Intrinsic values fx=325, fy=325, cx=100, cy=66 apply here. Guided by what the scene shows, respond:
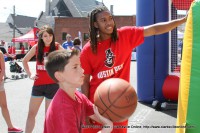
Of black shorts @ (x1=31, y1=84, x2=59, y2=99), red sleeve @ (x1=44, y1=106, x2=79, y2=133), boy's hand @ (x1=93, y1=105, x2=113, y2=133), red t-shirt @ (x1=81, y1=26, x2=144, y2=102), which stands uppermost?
red t-shirt @ (x1=81, y1=26, x2=144, y2=102)

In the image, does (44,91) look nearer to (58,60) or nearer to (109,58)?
(109,58)

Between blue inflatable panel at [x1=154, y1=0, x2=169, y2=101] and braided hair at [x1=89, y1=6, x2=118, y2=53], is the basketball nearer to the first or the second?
braided hair at [x1=89, y1=6, x2=118, y2=53]

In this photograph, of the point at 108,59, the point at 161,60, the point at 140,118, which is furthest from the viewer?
the point at 161,60

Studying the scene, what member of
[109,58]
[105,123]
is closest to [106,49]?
[109,58]

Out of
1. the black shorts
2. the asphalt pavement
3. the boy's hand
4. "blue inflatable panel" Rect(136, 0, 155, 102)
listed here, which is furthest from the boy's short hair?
"blue inflatable panel" Rect(136, 0, 155, 102)

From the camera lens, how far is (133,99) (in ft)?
8.32

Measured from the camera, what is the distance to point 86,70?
10.1 ft

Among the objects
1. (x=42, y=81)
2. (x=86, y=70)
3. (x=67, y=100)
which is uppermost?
(x=86, y=70)

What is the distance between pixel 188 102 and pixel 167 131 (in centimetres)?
302

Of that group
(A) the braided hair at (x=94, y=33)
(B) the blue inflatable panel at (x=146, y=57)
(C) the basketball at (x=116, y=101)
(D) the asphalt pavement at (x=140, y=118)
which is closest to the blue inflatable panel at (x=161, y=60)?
(B) the blue inflatable panel at (x=146, y=57)

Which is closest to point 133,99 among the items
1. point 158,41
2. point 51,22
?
point 158,41

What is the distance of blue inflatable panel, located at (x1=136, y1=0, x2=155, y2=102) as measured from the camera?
7.47 metres

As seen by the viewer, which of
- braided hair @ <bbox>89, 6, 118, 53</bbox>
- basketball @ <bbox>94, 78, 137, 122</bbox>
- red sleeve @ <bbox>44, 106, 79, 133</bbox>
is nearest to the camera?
red sleeve @ <bbox>44, 106, 79, 133</bbox>

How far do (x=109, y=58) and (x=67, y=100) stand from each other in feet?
2.92
